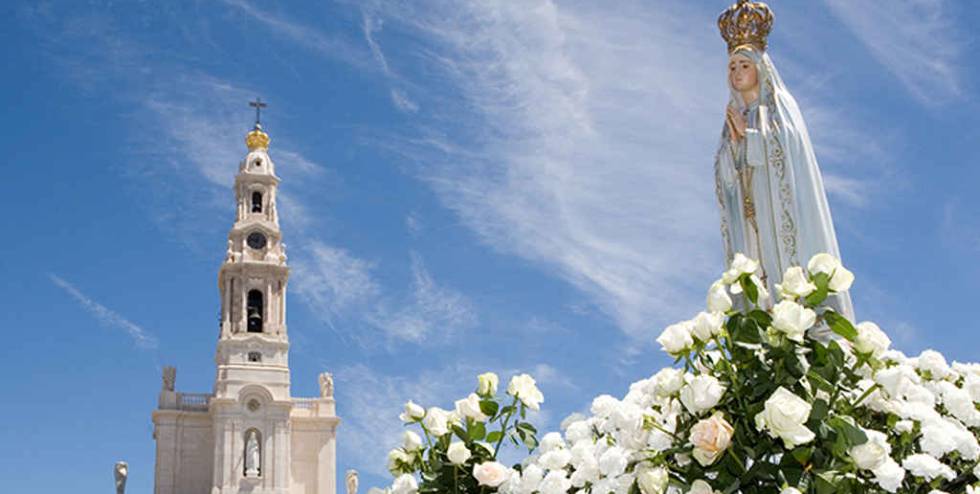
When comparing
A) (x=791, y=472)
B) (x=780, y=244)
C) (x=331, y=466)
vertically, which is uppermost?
(x=331, y=466)

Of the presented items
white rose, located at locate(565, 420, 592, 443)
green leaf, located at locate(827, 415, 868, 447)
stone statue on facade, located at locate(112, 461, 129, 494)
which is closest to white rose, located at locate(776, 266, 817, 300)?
green leaf, located at locate(827, 415, 868, 447)

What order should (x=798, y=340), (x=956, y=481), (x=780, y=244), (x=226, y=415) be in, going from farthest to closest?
(x=226, y=415)
(x=780, y=244)
(x=956, y=481)
(x=798, y=340)

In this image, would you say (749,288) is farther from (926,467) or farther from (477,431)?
(477,431)

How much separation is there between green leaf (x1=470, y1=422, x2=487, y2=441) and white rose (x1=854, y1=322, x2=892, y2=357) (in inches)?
102

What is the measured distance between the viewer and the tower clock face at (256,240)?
66.1 metres

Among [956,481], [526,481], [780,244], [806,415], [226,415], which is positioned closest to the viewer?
[806,415]

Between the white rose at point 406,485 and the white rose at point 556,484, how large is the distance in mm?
1396

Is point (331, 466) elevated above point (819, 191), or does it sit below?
above

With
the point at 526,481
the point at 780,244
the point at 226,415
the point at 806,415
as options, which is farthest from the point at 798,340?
the point at 226,415

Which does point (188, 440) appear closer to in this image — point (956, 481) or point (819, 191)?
point (819, 191)

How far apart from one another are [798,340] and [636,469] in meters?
1.11

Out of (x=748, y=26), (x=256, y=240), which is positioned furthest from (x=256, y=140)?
(x=748, y=26)

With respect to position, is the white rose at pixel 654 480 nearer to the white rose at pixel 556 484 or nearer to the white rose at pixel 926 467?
→ the white rose at pixel 556 484

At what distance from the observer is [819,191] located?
12.4m
